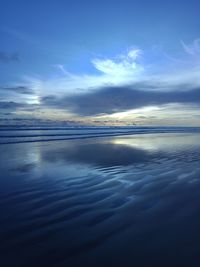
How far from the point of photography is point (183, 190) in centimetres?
732

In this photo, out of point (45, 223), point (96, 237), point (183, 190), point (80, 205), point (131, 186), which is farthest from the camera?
point (131, 186)

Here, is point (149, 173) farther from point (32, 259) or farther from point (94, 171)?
point (32, 259)

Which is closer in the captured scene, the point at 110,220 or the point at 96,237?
the point at 96,237

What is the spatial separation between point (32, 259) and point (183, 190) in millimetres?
5061

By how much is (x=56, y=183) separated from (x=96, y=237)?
13.5ft

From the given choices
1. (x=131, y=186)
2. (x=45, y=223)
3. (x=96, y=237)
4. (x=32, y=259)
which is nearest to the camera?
(x=32, y=259)

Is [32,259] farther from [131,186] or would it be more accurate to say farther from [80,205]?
[131,186]

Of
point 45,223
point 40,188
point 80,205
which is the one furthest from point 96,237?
point 40,188

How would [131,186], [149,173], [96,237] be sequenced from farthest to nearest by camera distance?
[149,173] → [131,186] → [96,237]

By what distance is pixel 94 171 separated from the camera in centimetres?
1020

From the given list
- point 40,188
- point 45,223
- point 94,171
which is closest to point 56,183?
point 40,188

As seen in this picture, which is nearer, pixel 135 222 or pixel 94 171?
pixel 135 222

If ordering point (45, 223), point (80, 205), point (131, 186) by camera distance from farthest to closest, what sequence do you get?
point (131, 186)
point (80, 205)
point (45, 223)

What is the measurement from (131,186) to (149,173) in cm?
207
